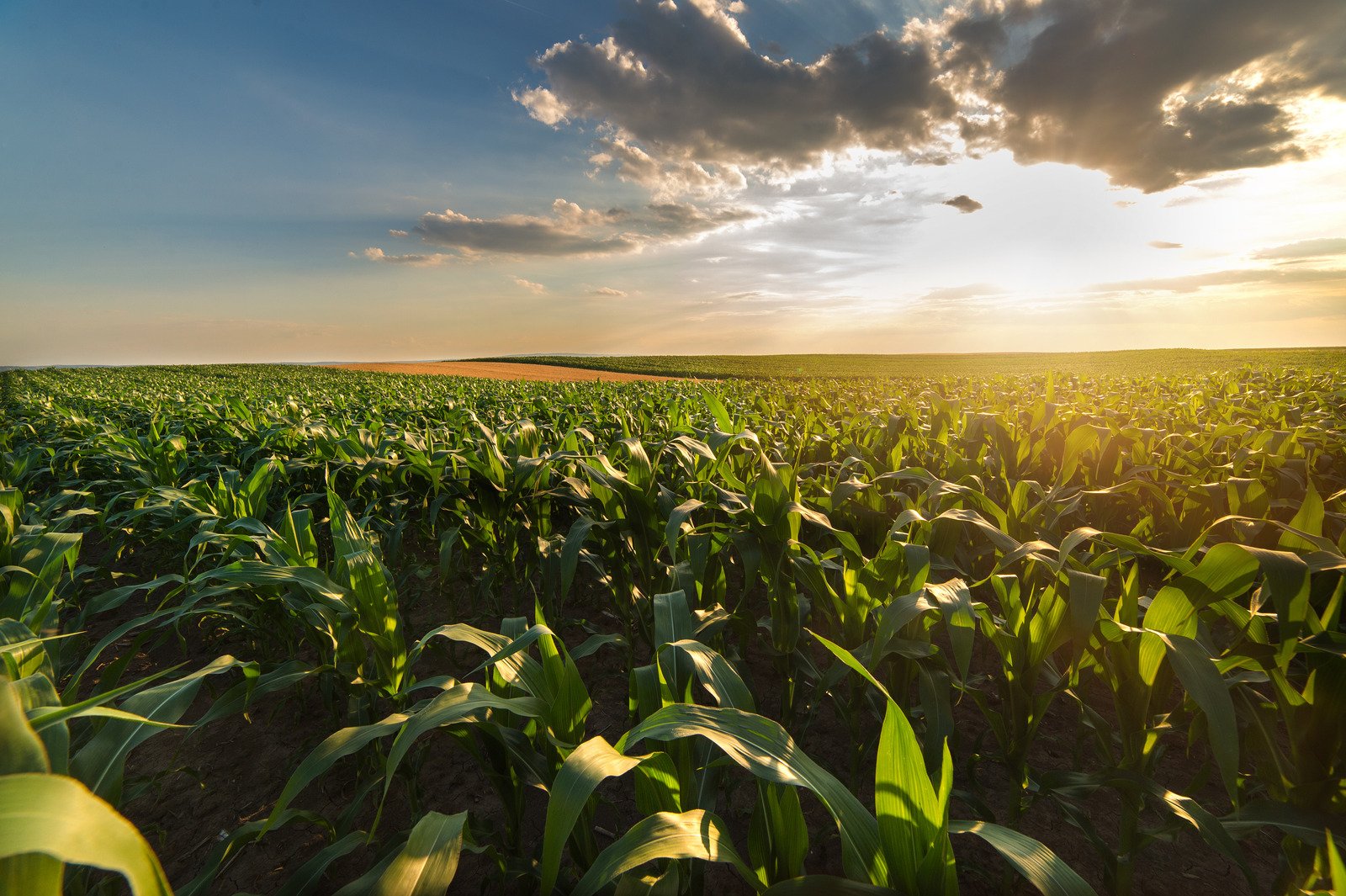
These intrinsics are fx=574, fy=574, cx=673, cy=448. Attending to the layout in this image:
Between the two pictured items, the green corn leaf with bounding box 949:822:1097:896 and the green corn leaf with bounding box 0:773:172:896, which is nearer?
the green corn leaf with bounding box 0:773:172:896

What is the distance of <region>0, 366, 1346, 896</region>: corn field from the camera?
907 millimetres

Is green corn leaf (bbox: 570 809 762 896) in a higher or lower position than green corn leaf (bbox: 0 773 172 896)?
lower

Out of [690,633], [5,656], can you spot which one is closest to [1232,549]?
[690,633]

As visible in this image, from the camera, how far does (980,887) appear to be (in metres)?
1.69

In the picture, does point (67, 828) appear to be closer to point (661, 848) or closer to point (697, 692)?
point (661, 848)

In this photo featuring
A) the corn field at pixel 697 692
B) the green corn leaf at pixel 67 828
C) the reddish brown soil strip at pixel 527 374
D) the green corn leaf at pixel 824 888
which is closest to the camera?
the green corn leaf at pixel 67 828

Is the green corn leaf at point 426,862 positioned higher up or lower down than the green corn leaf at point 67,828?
lower down

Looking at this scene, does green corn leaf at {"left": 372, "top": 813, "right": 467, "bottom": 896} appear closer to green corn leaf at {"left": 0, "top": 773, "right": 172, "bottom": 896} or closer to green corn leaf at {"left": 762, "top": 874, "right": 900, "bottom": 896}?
A: green corn leaf at {"left": 0, "top": 773, "right": 172, "bottom": 896}

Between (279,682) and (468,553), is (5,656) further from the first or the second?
(468,553)

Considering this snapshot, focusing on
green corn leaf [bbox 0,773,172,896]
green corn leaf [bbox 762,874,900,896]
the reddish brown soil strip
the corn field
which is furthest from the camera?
the reddish brown soil strip

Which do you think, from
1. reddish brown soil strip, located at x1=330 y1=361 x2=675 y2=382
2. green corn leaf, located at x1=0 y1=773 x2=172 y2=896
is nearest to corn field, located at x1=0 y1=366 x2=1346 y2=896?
green corn leaf, located at x1=0 y1=773 x2=172 y2=896

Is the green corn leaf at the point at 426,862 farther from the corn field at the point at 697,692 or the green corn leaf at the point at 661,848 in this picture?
the green corn leaf at the point at 661,848

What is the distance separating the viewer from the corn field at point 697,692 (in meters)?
0.91

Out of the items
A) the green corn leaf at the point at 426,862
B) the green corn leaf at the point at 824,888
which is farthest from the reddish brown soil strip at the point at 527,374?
the green corn leaf at the point at 824,888
